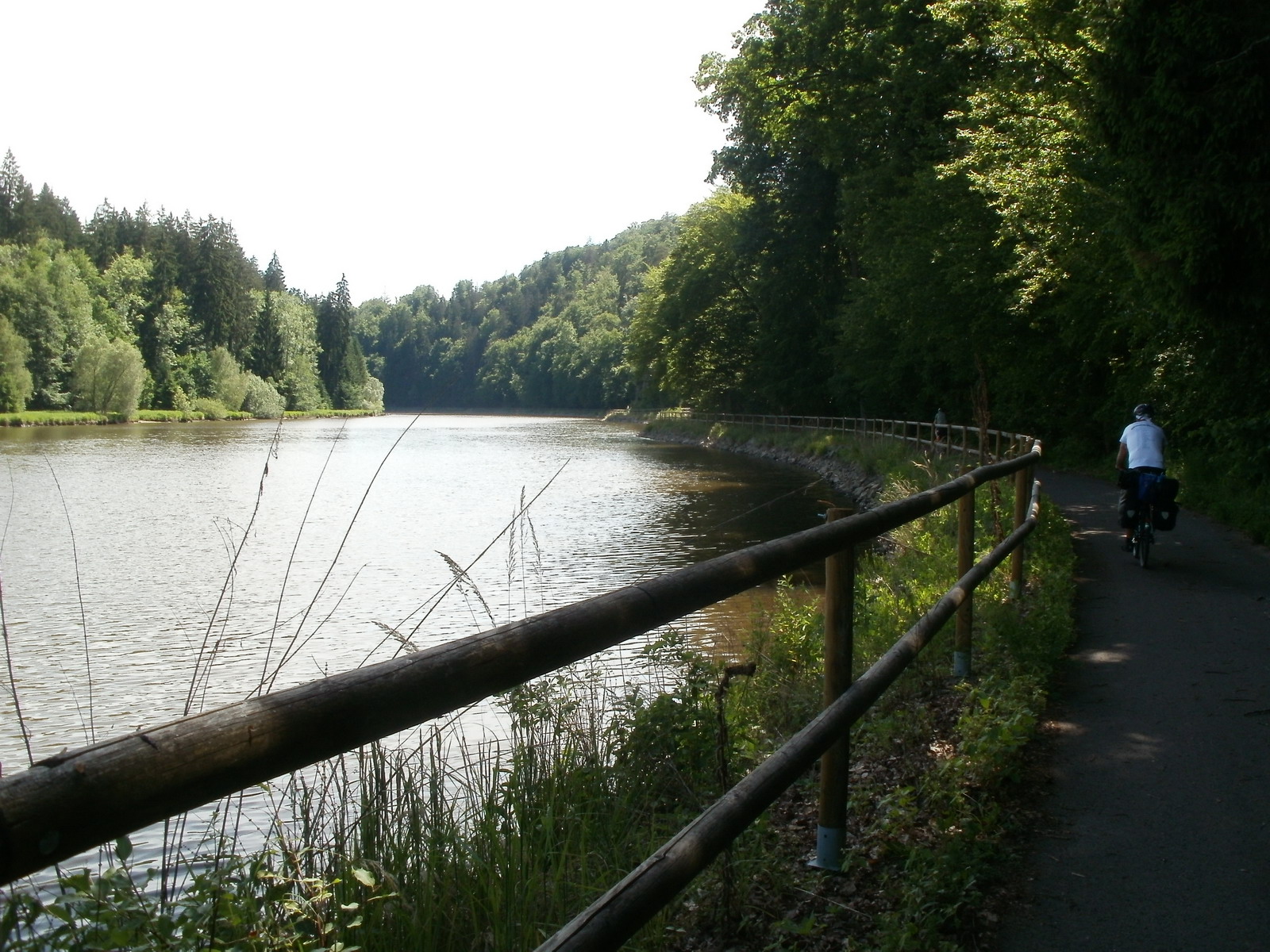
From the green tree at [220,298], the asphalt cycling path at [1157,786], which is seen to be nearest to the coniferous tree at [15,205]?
the green tree at [220,298]

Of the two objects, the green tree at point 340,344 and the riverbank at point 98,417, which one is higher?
the green tree at point 340,344

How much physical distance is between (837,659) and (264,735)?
2.50m

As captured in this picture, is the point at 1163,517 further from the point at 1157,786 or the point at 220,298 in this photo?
the point at 220,298

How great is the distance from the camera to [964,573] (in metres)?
6.24

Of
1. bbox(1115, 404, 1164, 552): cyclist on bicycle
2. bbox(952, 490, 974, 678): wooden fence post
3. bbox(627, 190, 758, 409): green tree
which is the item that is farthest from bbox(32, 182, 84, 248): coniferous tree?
bbox(952, 490, 974, 678): wooden fence post

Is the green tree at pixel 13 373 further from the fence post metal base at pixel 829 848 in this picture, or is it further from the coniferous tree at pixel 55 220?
the fence post metal base at pixel 829 848

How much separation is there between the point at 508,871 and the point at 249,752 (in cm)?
234

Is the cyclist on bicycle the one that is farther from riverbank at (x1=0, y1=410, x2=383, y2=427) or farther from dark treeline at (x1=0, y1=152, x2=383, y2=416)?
riverbank at (x1=0, y1=410, x2=383, y2=427)

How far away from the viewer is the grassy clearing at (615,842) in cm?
304

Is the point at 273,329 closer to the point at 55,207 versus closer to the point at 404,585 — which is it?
the point at 55,207

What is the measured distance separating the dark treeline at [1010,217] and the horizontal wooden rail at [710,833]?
10.5 meters

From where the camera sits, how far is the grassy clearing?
9.96 feet

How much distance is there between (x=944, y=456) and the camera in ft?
83.1

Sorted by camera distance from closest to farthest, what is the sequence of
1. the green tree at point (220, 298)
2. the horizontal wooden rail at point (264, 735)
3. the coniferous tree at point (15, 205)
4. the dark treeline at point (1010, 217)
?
1. the horizontal wooden rail at point (264, 735)
2. the dark treeline at point (1010, 217)
3. the green tree at point (220, 298)
4. the coniferous tree at point (15, 205)
